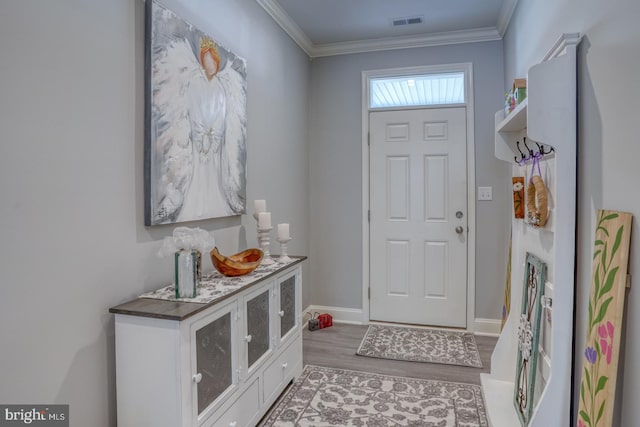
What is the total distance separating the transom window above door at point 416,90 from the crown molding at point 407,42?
27 centimetres

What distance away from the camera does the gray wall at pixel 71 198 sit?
4.09ft

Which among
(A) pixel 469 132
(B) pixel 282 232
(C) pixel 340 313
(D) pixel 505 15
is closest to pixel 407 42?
(D) pixel 505 15

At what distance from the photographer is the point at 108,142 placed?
1584 mm

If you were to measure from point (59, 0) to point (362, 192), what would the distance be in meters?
2.84

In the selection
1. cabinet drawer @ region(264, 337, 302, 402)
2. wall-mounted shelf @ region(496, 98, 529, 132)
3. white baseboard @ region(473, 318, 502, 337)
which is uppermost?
wall-mounted shelf @ region(496, 98, 529, 132)

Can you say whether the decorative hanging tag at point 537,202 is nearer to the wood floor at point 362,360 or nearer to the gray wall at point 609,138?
the gray wall at point 609,138

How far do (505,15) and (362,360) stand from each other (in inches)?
111

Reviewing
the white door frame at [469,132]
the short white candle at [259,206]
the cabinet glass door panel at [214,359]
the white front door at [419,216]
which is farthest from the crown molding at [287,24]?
the cabinet glass door panel at [214,359]

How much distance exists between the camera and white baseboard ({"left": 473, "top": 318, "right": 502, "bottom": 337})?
3561mm

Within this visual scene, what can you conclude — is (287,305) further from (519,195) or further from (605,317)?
(605,317)

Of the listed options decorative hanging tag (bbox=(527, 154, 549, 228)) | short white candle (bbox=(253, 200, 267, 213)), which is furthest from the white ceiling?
decorative hanging tag (bbox=(527, 154, 549, 228))

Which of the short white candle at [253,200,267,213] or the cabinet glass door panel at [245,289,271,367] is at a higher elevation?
the short white candle at [253,200,267,213]

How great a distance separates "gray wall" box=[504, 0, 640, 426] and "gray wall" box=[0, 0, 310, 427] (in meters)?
1.76

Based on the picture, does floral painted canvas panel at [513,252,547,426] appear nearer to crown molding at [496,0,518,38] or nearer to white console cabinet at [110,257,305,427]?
white console cabinet at [110,257,305,427]
